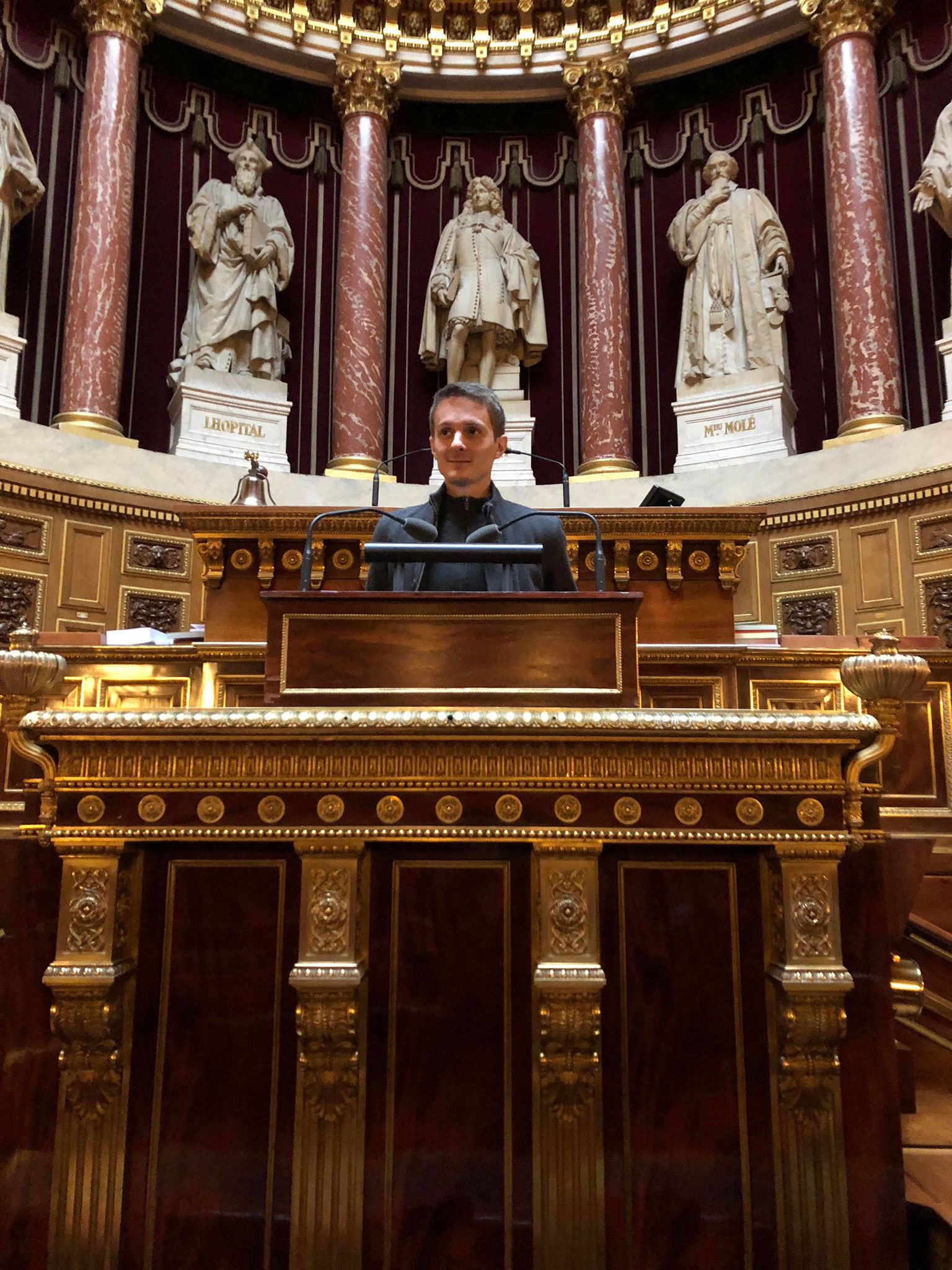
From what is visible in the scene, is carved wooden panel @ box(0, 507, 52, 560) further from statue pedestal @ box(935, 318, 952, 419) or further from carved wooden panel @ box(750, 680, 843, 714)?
statue pedestal @ box(935, 318, 952, 419)

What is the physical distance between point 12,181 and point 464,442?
782 centimetres

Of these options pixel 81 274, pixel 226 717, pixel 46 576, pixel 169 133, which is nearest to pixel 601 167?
pixel 169 133

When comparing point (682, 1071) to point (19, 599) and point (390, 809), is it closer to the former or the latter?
point (390, 809)

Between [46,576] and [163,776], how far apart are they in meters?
6.18

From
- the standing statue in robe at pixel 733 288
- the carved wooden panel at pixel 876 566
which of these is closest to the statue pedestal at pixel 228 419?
the standing statue in robe at pixel 733 288

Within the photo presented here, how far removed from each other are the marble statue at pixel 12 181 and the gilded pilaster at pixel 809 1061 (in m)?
8.63

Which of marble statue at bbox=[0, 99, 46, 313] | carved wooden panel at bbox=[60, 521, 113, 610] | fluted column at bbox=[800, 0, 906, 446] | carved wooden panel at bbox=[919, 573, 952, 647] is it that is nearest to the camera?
carved wooden panel at bbox=[919, 573, 952, 647]

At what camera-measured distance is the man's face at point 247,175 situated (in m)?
9.73

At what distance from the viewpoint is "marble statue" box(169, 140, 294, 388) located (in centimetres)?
938

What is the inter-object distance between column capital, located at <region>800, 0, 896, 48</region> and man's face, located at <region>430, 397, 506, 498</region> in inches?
339

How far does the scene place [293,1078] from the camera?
200 centimetres

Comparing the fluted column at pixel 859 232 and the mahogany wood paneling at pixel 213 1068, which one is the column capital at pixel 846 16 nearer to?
the fluted column at pixel 859 232

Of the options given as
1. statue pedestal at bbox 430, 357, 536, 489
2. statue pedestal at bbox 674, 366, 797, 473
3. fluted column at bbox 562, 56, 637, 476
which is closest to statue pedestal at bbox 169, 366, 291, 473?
statue pedestal at bbox 430, 357, 536, 489

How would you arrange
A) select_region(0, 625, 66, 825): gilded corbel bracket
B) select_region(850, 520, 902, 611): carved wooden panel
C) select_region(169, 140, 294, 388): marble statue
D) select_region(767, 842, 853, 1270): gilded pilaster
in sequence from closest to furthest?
select_region(767, 842, 853, 1270): gilded pilaster, select_region(0, 625, 66, 825): gilded corbel bracket, select_region(850, 520, 902, 611): carved wooden panel, select_region(169, 140, 294, 388): marble statue
